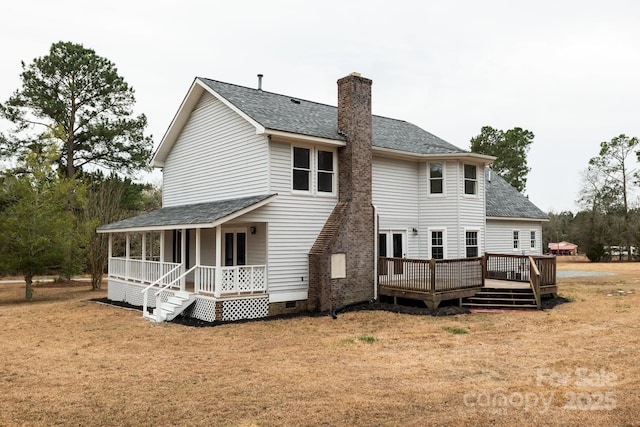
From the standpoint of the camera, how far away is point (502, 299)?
55.6ft

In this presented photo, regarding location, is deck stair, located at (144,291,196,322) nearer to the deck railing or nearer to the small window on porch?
the deck railing

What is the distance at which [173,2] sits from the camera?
1591cm

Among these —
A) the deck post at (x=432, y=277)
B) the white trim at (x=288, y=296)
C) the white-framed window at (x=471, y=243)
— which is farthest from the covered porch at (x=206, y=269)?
the white-framed window at (x=471, y=243)

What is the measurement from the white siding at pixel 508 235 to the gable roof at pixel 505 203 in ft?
1.51

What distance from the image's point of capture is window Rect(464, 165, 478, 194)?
20406mm

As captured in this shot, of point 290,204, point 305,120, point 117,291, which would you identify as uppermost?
point 305,120

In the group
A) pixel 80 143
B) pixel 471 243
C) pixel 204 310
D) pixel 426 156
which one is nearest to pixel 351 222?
pixel 426 156

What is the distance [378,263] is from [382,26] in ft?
27.6

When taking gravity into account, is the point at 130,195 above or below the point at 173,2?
below

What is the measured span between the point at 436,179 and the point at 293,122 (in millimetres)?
6859

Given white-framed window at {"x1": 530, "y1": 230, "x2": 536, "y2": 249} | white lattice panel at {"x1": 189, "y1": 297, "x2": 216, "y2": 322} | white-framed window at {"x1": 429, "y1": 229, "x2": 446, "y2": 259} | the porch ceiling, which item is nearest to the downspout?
white-framed window at {"x1": 429, "y1": 229, "x2": 446, "y2": 259}

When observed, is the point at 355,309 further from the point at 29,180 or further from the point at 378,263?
the point at 29,180

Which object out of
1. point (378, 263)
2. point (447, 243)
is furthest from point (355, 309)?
point (447, 243)

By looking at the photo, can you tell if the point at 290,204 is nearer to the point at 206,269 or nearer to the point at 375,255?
the point at 206,269
